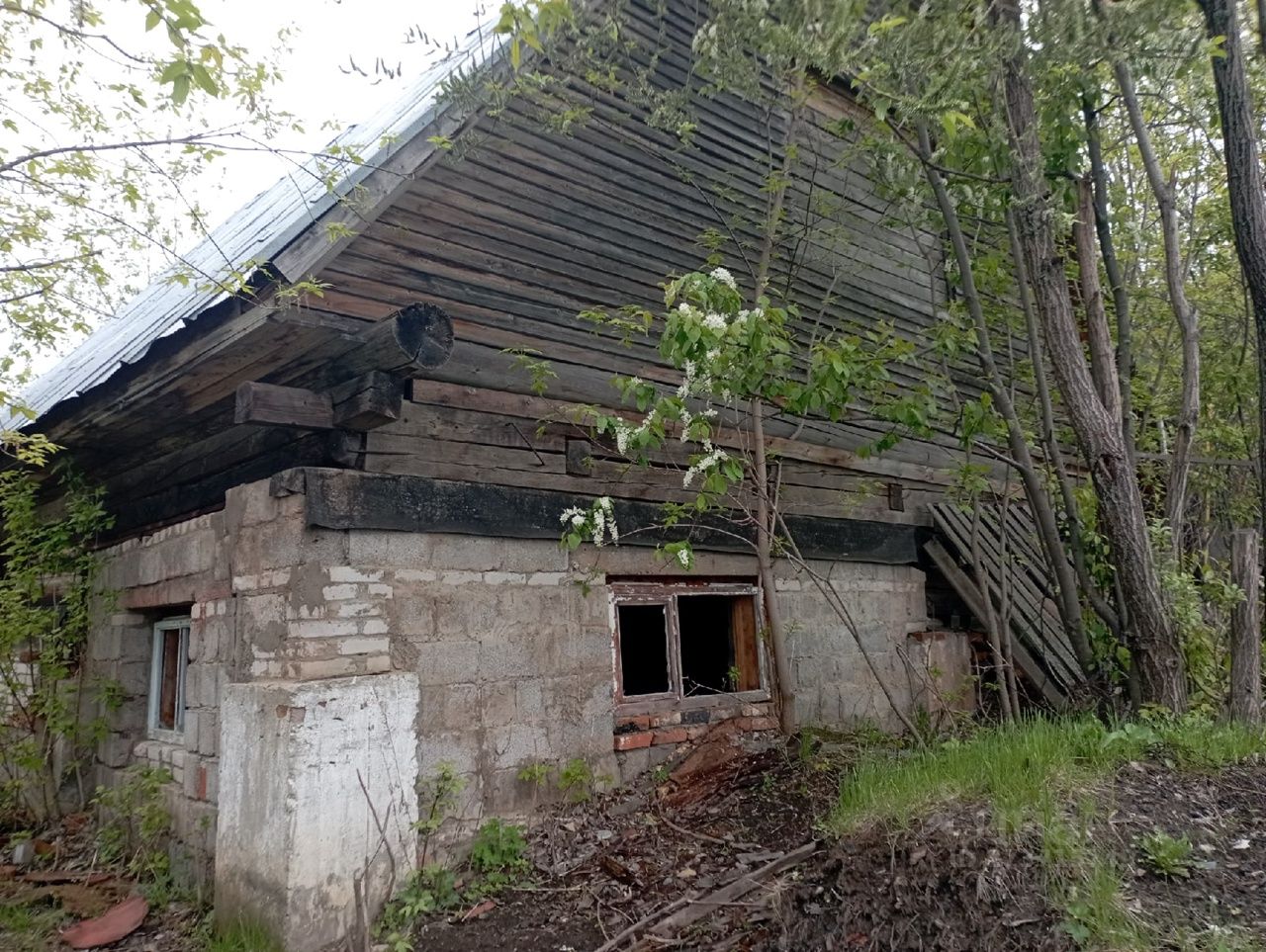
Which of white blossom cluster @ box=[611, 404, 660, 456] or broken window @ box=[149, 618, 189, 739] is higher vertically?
white blossom cluster @ box=[611, 404, 660, 456]

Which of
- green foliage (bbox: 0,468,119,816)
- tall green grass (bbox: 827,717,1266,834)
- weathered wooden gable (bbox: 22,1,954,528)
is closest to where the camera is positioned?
tall green grass (bbox: 827,717,1266,834)

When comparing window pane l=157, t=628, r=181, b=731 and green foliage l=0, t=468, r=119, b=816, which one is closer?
window pane l=157, t=628, r=181, b=731

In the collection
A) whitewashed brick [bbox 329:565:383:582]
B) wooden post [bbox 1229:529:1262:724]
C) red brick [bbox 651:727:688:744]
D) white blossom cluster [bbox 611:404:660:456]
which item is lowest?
red brick [bbox 651:727:688:744]

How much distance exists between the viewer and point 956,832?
136 inches

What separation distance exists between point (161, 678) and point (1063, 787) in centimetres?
546

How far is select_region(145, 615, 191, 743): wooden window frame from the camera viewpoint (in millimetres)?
5754

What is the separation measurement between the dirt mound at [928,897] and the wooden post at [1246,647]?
2295 mm

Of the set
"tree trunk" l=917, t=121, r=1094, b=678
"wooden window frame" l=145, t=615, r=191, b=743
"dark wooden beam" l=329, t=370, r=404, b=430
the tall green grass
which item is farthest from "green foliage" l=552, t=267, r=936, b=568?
"wooden window frame" l=145, t=615, r=191, b=743

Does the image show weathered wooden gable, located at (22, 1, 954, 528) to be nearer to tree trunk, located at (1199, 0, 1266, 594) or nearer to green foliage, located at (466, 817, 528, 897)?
green foliage, located at (466, 817, 528, 897)

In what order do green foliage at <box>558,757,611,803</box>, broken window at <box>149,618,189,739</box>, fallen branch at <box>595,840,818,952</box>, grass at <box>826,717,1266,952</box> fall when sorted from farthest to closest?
1. broken window at <box>149,618,189,739</box>
2. green foliage at <box>558,757,611,803</box>
3. fallen branch at <box>595,840,818,952</box>
4. grass at <box>826,717,1266,952</box>

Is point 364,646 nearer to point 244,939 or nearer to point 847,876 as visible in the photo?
point 244,939

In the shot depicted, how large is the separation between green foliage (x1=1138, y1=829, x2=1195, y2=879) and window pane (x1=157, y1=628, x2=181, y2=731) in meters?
5.48

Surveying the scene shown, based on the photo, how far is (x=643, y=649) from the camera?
7.69 m

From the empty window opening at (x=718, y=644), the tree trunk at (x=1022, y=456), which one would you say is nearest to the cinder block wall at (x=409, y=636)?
the empty window opening at (x=718, y=644)
